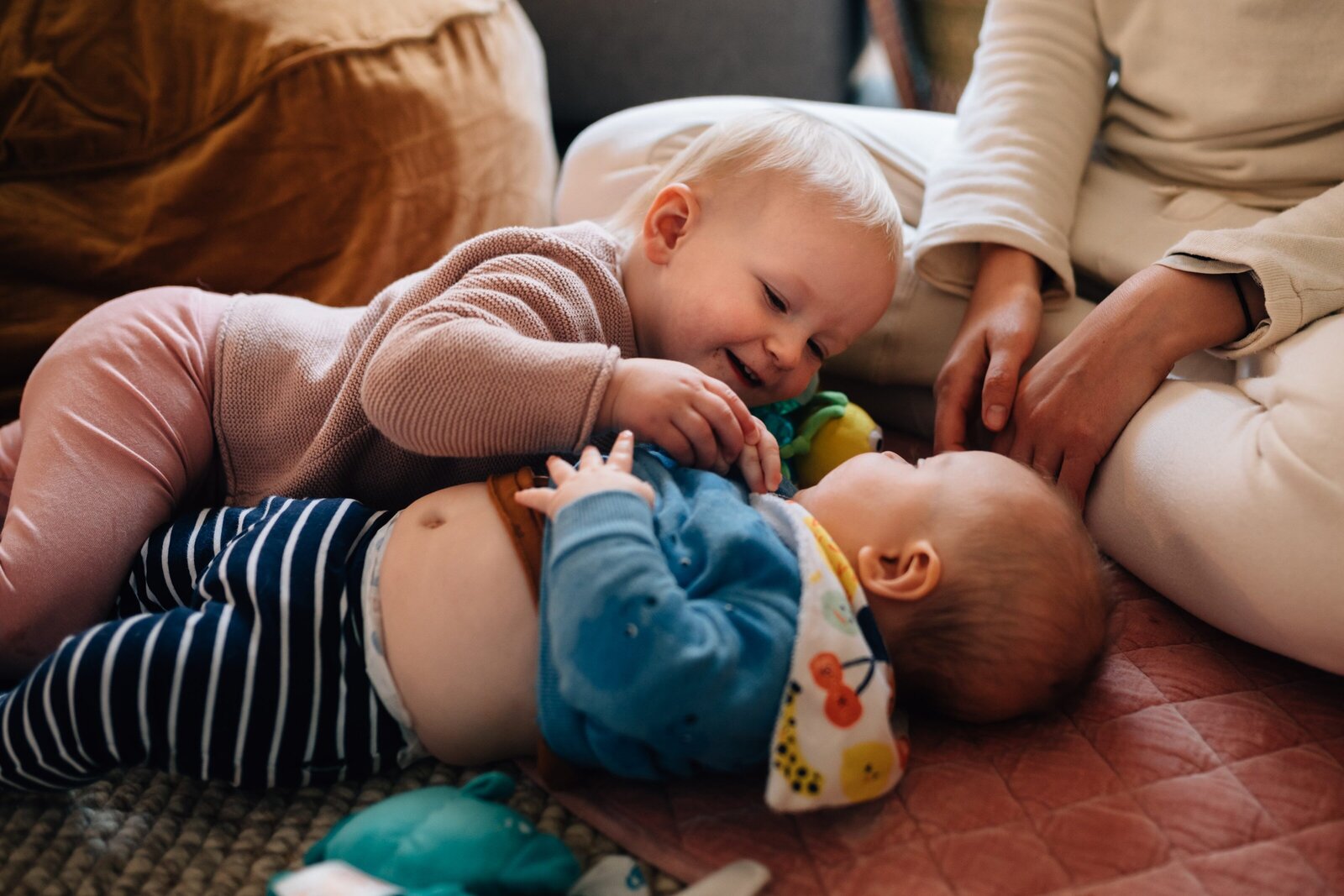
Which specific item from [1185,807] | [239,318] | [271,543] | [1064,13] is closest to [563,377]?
[271,543]

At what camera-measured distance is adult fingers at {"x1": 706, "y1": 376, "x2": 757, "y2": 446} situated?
772 millimetres

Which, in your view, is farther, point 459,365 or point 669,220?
point 669,220

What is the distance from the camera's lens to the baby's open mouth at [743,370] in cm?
89

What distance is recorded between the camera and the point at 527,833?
2.06ft

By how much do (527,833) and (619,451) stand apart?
0.28m

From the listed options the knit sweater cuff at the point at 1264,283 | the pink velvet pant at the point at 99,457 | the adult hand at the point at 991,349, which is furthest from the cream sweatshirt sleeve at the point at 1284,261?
the pink velvet pant at the point at 99,457

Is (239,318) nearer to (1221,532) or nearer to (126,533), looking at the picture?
(126,533)

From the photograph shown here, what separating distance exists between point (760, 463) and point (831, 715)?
9.7 inches

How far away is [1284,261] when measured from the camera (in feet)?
2.72

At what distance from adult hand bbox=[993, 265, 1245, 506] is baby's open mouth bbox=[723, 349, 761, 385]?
27 centimetres

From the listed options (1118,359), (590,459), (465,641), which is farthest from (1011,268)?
(465,641)

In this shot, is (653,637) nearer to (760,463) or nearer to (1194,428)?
(760,463)

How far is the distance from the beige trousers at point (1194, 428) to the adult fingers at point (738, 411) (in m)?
0.36

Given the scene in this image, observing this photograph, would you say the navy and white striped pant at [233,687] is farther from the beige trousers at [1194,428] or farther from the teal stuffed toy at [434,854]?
the beige trousers at [1194,428]
